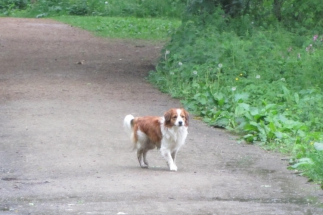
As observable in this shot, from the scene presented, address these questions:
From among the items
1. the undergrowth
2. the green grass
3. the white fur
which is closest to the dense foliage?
the green grass

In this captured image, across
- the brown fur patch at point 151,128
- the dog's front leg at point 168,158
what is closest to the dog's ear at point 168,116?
the brown fur patch at point 151,128

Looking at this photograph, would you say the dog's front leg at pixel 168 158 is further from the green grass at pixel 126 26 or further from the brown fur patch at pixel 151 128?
the green grass at pixel 126 26

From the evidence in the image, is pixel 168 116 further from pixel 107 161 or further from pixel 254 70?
pixel 254 70

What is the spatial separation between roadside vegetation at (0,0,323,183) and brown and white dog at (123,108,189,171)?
1546 mm

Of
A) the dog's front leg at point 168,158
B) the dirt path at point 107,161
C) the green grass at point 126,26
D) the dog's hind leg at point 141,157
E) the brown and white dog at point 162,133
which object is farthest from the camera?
the green grass at point 126,26

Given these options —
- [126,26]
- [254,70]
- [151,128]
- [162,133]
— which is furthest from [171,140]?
[126,26]

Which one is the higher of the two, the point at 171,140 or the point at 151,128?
the point at 151,128

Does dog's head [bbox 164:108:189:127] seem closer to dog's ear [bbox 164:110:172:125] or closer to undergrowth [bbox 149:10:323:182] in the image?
dog's ear [bbox 164:110:172:125]

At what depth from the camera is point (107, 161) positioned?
9.77 m

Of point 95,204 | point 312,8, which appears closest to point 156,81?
point 312,8

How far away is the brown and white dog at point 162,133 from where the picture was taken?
29.7 ft

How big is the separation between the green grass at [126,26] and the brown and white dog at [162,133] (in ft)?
46.1

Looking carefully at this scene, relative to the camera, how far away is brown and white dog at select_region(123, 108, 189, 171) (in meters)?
9.05

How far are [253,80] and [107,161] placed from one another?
16.8 ft
